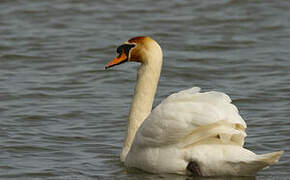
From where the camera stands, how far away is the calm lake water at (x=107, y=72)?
8086mm

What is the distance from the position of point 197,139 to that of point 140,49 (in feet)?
4.02

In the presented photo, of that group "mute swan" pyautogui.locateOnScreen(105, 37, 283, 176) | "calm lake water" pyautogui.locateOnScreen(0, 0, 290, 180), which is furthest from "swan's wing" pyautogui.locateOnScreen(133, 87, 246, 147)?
"calm lake water" pyautogui.locateOnScreen(0, 0, 290, 180)

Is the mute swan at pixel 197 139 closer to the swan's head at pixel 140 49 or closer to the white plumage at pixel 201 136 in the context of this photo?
the white plumage at pixel 201 136

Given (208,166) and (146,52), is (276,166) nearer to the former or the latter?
(208,166)

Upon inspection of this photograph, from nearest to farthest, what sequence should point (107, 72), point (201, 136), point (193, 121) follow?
point (193, 121) < point (201, 136) < point (107, 72)

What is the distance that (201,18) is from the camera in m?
14.9

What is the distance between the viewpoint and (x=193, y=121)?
658cm

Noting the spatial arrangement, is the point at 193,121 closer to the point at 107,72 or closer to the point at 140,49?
the point at 140,49

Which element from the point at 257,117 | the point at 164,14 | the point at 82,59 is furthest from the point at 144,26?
the point at 257,117

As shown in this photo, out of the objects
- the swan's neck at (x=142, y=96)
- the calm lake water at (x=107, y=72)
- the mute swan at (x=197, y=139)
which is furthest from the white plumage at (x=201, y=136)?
the swan's neck at (x=142, y=96)

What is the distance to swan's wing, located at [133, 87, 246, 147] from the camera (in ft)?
21.6

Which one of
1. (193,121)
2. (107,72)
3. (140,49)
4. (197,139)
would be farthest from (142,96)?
(107,72)

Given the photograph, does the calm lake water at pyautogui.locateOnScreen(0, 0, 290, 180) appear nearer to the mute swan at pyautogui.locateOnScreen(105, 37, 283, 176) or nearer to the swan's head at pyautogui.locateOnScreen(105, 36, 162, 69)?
the mute swan at pyautogui.locateOnScreen(105, 37, 283, 176)

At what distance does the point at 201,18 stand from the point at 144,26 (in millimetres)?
1118
